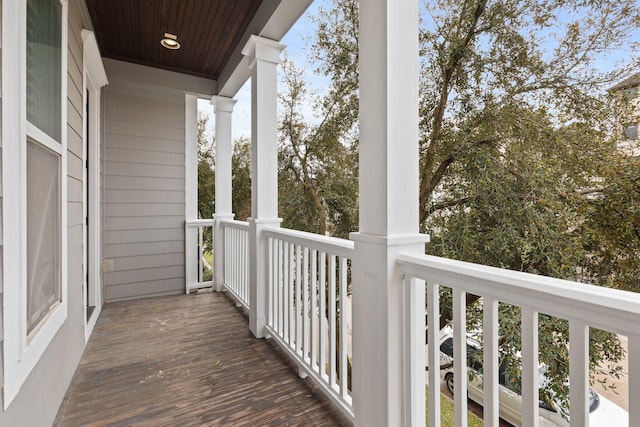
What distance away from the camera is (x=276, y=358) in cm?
242

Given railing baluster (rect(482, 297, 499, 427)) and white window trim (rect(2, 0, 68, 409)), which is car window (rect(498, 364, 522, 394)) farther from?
white window trim (rect(2, 0, 68, 409))

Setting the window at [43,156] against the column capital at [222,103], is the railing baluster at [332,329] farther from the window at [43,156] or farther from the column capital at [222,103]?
the column capital at [222,103]

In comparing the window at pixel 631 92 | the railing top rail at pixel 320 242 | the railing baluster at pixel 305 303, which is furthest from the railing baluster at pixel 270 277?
the window at pixel 631 92

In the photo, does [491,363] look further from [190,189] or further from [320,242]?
[190,189]

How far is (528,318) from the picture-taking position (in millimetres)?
881

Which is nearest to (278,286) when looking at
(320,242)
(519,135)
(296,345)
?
(296,345)

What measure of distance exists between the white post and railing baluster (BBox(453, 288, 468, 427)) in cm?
382

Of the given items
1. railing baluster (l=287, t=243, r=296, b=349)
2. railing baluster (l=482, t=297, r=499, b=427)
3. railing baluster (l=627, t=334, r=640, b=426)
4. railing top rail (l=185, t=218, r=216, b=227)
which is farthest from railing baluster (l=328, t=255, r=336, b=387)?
railing top rail (l=185, t=218, r=216, b=227)

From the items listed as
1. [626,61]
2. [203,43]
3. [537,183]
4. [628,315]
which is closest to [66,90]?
[203,43]

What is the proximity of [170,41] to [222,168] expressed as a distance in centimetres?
150

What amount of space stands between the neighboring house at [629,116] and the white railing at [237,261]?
294cm

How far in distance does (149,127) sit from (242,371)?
3.25 m

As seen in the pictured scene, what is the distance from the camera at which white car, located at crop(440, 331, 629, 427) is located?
1297 millimetres

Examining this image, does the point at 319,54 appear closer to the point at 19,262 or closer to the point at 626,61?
the point at 626,61
